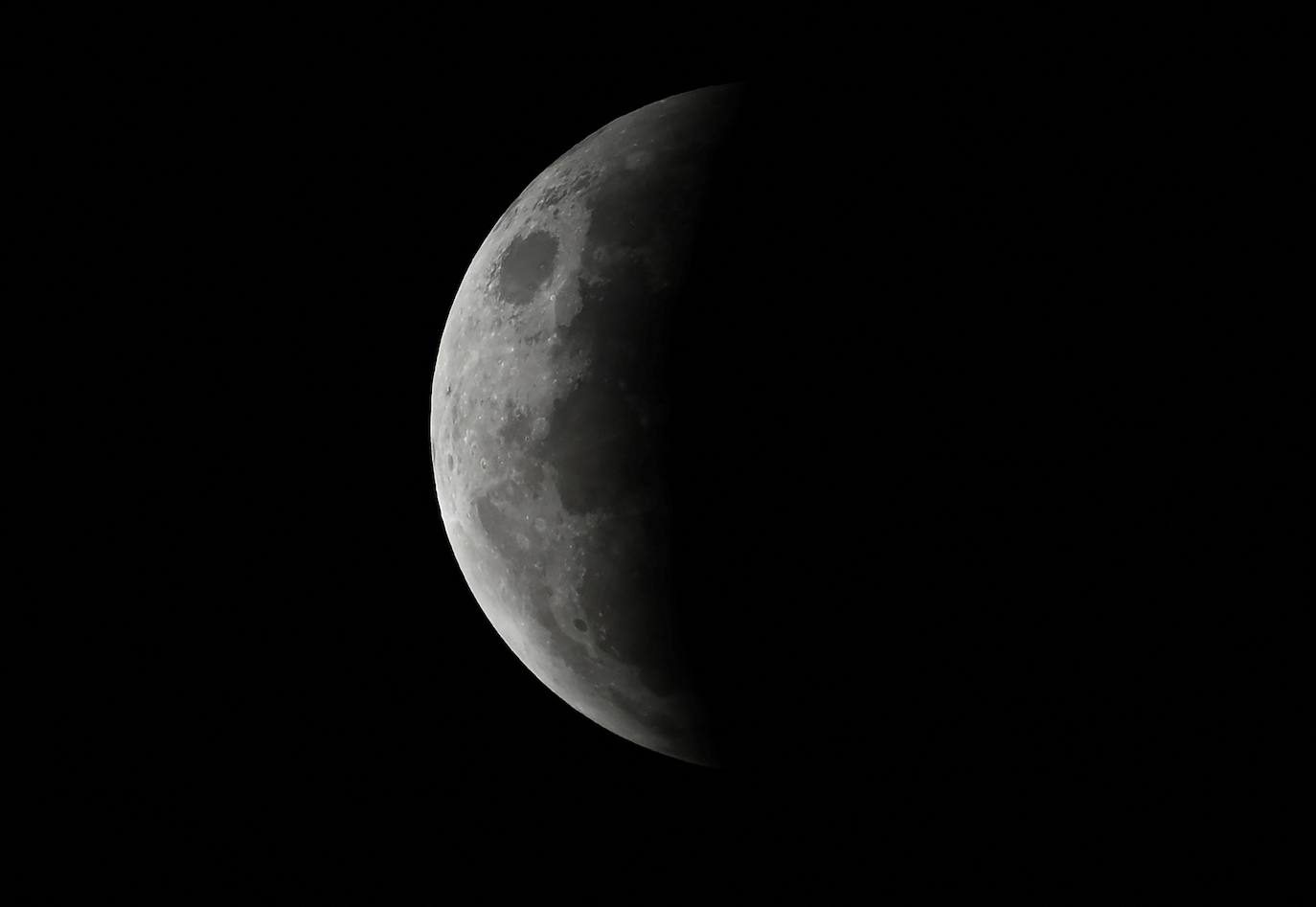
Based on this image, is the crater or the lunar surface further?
the crater

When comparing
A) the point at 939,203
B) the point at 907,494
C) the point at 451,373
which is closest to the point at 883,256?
the point at 939,203

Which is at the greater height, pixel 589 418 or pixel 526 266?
pixel 526 266

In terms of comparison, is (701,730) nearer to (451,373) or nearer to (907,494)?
(907,494)

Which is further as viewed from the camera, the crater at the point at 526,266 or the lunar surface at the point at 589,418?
the crater at the point at 526,266

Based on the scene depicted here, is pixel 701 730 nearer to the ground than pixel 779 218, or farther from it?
nearer to the ground

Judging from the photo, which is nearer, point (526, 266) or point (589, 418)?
point (589, 418)
